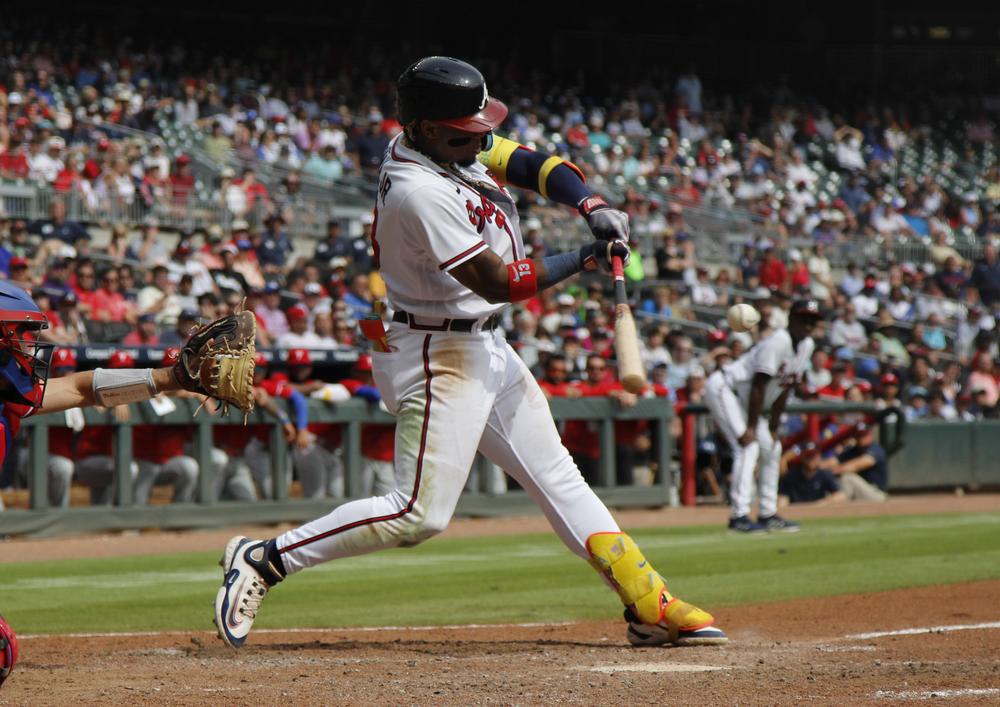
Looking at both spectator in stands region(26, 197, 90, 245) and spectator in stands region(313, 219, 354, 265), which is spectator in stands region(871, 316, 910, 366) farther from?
spectator in stands region(26, 197, 90, 245)

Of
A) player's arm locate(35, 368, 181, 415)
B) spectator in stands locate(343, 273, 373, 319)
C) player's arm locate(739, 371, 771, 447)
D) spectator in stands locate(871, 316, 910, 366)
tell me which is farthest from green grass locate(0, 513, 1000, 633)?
spectator in stands locate(871, 316, 910, 366)

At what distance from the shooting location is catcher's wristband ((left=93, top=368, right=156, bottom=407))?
4297 millimetres

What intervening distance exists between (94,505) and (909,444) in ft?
29.8

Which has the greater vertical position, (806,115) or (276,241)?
(806,115)

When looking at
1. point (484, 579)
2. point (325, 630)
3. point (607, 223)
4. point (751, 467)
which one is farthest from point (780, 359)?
point (607, 223)

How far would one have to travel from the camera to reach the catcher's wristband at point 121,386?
14.1 feet

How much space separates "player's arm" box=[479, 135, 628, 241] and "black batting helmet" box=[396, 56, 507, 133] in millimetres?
432

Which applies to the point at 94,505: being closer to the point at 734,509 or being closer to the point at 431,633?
the point at 734,509

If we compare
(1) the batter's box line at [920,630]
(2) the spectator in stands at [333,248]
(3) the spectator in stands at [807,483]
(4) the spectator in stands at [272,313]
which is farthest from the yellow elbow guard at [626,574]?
(2) the spectator in stands at [333,248]

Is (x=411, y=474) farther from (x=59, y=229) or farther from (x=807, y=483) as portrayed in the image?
(x=59, y=229)

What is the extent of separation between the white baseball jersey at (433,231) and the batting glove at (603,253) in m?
0.31

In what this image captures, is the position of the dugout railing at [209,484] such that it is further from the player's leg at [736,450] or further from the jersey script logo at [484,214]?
the jersey script logo at [484,214]

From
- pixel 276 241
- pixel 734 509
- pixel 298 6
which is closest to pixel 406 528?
pixel 734 509

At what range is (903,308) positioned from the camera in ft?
66.9
